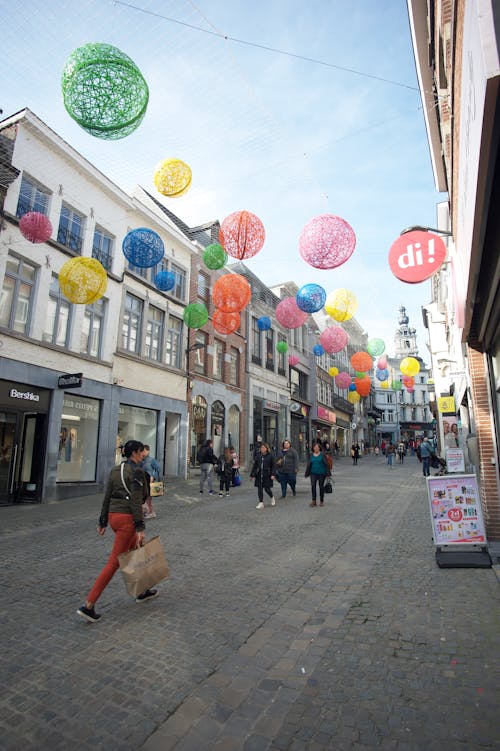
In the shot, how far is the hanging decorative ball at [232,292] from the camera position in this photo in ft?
35.4

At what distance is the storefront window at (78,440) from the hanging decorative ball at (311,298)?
8.18 metres

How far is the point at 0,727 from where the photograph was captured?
2574 millimetres

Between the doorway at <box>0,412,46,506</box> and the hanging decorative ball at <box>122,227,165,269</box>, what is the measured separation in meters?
5.98

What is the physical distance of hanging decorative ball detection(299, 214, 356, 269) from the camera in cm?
820

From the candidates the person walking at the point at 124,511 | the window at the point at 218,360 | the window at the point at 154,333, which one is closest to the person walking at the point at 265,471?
the person walking at the point at 124,511

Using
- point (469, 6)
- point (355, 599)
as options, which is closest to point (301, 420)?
point (355, 599)

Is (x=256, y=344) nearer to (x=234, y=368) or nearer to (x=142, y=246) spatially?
(x=234, y=368)

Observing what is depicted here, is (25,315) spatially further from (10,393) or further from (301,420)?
(301,420)

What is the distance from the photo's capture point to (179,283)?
812 inches

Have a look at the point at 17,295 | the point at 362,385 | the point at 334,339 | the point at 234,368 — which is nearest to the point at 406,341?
the point at 362,385

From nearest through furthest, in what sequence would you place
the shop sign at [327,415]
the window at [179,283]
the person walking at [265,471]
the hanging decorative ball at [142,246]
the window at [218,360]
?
the hanging decorative ball at [142,246], the person walking at [265,471], the window at [179,283], the window at [218,360], the shop sign at [327,415]

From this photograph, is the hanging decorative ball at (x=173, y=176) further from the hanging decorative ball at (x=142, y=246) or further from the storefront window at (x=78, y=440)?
the storefront window at (x=78, y=440)

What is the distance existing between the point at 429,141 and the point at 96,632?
36.7 feet

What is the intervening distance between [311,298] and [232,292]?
2.28 m
